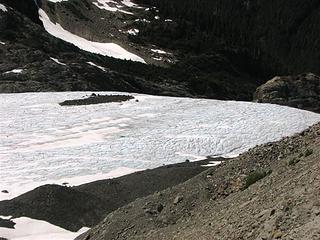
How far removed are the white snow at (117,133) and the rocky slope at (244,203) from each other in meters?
12.7

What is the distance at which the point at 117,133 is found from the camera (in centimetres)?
4278

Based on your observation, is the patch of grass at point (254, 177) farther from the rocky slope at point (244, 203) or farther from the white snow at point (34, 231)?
the white snow at point (34, 231)

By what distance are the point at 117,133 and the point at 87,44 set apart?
13755cm

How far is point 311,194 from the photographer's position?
35.4 ft

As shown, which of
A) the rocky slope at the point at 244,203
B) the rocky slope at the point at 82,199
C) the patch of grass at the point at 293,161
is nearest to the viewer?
the rocky slope at the point at 244,203

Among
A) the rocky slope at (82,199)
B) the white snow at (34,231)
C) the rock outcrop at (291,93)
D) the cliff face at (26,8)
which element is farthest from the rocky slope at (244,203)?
the cliff face at (26,8)

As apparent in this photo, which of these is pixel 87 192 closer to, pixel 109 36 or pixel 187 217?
pixel 187 217

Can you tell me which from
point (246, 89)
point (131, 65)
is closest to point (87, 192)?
point (131, 65)

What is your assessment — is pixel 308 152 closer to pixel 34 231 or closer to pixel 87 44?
pixel 34 231

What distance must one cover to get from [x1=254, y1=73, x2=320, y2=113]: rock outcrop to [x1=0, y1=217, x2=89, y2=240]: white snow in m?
76.9

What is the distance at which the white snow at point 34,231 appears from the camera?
21.7 metres

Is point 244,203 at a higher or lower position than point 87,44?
lower

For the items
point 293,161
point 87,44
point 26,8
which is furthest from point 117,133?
point 87,44

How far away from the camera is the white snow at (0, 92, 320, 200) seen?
3397 centimetres
